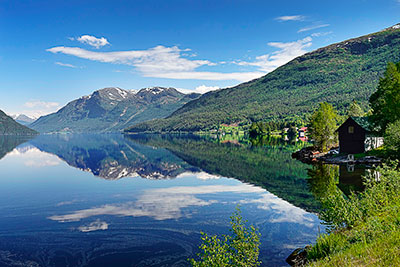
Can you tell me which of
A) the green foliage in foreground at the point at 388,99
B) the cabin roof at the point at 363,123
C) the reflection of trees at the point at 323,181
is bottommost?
the reflection of trees at the point at 323,181

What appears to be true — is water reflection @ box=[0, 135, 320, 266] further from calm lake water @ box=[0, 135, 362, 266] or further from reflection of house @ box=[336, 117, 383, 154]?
reflection of house @ box=[336, 117, 383, 154]

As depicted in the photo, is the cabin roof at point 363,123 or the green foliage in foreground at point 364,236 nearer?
the green foliage in foreground at point 364,236

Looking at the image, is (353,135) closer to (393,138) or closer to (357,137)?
(357,137)

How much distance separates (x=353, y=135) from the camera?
7675 cm

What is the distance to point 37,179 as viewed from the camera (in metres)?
62.1

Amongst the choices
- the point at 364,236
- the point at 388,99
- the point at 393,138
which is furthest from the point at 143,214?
the point at 388,99

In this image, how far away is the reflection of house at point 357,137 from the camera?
250 ft

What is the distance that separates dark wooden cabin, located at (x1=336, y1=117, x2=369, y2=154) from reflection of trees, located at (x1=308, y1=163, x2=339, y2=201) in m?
18.7

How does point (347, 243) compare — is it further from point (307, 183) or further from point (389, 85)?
point (389, 85)

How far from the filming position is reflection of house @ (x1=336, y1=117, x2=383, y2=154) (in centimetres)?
7606

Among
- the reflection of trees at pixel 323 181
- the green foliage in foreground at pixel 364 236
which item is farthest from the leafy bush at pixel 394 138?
the green foliage in foreground at pixel 364 236

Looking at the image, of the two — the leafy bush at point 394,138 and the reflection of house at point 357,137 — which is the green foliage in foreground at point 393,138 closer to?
the leafy bush at point 394,138

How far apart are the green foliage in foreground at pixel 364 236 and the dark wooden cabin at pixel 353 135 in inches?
2370

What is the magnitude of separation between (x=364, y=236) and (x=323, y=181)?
38.8 meters
